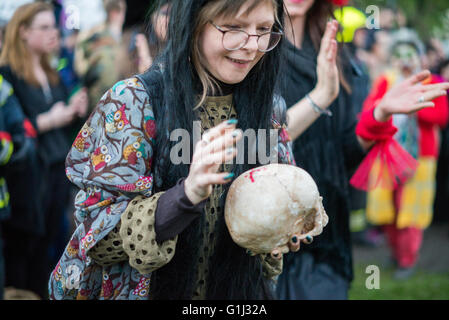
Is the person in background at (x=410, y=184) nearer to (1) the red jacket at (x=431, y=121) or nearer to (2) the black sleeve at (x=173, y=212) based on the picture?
(1) the red jacket at (x=431, y=121)

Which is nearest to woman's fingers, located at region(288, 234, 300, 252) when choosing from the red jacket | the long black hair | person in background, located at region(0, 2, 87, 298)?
the long black hair

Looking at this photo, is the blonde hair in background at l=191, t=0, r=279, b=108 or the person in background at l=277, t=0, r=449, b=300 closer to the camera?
the blonde hair in background at l=191, t=0, r=279, b=108

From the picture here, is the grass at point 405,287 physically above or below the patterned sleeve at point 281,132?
below

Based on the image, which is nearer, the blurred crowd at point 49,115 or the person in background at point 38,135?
the blurred crowd at point 49,115

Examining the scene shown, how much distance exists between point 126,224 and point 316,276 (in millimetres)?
1416

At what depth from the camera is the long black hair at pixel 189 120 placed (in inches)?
74.7

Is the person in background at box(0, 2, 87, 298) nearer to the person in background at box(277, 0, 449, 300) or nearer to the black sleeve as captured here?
the person in background at box(277, 0, 449, 300)

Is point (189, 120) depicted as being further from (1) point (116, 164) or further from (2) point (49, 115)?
(2) point (49, 115)

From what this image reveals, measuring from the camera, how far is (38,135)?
15.8 feet

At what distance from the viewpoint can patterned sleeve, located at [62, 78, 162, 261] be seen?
71.5 inches

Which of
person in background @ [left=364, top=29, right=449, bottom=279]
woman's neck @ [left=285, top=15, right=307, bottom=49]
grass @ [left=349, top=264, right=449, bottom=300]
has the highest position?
woman's neck @ [left=285, top=15, right=307, bottom=49]

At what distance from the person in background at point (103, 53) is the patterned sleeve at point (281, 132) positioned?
1.91 m

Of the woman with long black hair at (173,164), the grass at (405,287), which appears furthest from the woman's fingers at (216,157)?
the grass at (405,287)
